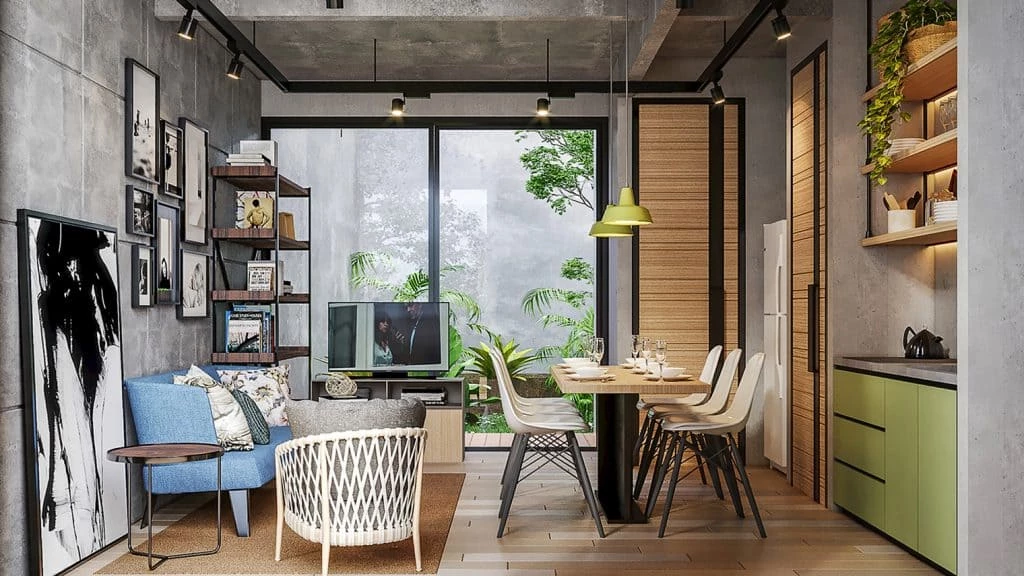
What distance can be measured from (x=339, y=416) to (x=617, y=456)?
187 cm

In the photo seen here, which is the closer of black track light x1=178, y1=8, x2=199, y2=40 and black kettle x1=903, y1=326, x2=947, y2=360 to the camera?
black track light x1=178, y1=8, x2=199, y2=40

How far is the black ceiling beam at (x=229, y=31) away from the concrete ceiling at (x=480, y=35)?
11 centimetres

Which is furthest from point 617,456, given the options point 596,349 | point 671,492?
point 596,349

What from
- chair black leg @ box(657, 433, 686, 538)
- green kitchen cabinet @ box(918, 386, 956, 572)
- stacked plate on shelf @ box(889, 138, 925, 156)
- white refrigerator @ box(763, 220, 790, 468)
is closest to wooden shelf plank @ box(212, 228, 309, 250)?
chair black leg @ box(657, 433, 686, 538)

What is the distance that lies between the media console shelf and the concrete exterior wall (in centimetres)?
433

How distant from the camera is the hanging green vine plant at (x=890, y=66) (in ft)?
14.9

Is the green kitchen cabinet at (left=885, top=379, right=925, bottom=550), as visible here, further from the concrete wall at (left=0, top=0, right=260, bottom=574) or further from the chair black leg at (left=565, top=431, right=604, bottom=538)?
the concrete wall at (left=0, top=0, right=260, bottom=574)

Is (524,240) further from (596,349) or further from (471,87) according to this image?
(596,349)

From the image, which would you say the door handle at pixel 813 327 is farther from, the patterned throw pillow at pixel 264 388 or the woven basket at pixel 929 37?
the patterned throw pillow at pixel 264 388

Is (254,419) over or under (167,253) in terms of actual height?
under

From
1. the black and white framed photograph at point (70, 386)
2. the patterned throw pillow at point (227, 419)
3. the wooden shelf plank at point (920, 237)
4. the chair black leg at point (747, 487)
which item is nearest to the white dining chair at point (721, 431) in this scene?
the chair black leg at point (747, 487)

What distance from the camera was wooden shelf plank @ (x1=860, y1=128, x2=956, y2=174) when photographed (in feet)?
14.3

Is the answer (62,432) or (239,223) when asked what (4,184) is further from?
(239,223)

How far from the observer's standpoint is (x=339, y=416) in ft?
→ 12.7
